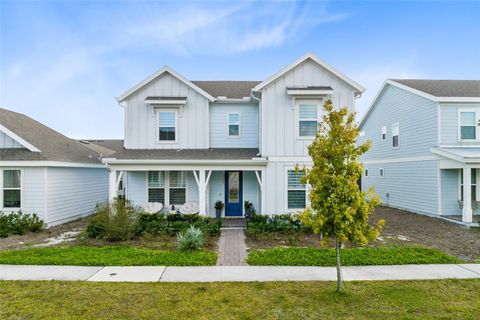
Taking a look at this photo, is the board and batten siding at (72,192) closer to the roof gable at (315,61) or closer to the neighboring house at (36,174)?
the neighboring house at (36,174)

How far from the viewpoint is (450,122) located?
14398mm

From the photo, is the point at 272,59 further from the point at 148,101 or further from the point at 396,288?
the point at 396,288

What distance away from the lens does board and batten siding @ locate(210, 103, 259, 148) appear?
13945 millimetres

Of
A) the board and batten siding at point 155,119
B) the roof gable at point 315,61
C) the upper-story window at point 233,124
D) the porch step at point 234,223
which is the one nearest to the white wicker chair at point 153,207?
the board and batten siding at point 155,119

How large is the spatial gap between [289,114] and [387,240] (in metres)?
6.37

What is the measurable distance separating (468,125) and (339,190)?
14.1m

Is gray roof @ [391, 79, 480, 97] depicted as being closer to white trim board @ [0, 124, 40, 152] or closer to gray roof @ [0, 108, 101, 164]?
gray roof @ [0, 108, 101, 164]

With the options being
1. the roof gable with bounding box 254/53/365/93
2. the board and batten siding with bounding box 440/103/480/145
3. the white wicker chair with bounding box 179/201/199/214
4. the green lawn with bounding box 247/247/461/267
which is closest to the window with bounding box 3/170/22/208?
the white wicker chair with bounding box 179/201/199/214

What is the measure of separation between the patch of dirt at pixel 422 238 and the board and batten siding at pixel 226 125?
5299mm

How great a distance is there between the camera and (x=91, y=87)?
20516 mm

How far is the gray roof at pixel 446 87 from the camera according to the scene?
48.9ft

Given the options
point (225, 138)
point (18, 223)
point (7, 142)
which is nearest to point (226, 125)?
point (225, 138)

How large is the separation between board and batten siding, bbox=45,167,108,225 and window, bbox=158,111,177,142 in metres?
5.04

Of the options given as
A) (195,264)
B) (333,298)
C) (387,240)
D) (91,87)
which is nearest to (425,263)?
(387,240)
